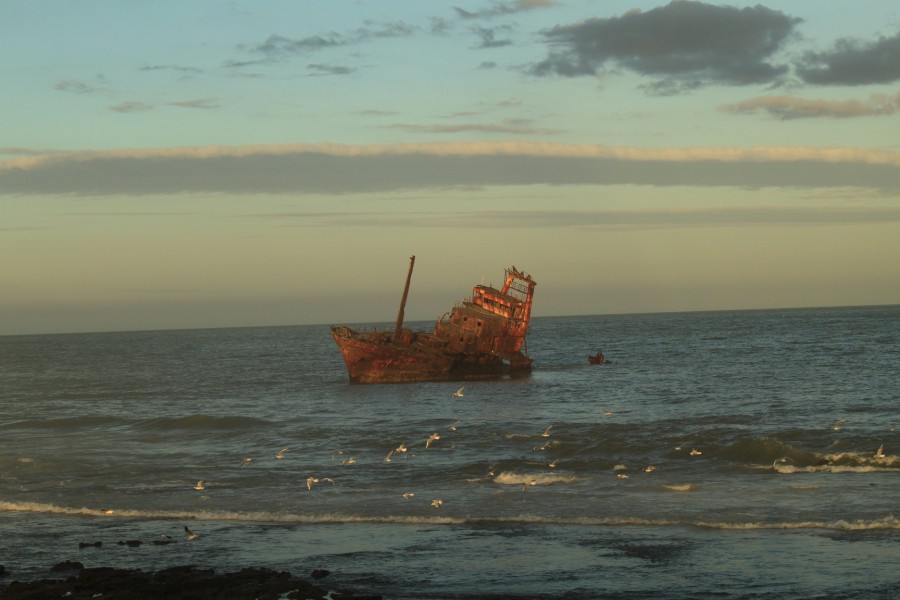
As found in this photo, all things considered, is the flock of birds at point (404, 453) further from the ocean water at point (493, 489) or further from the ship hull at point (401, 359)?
the ship hull at point (401, 359)

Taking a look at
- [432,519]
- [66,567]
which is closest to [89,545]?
[66,567]

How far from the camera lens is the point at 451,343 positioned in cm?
5509

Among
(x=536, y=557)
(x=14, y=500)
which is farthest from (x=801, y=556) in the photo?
(x=14, y=500)

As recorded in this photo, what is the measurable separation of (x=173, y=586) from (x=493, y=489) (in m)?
10.3

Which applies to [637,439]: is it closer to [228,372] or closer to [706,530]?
[706,530]

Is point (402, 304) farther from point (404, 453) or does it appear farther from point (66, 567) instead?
point (66, 567)

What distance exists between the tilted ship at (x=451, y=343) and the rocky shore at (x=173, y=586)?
38.5m

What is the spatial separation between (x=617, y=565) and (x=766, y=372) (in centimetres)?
4534

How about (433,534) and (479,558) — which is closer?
(479,558)

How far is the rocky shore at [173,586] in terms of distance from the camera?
558 inches

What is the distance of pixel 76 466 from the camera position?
29.2m

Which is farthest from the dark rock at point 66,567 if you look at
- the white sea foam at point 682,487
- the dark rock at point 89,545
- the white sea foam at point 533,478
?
the white sea foam at point 682,487

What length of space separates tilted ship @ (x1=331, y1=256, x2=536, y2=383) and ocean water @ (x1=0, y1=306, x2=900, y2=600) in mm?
3728

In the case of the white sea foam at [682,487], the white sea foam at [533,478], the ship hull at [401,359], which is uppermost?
the ship hull at [401,359]
